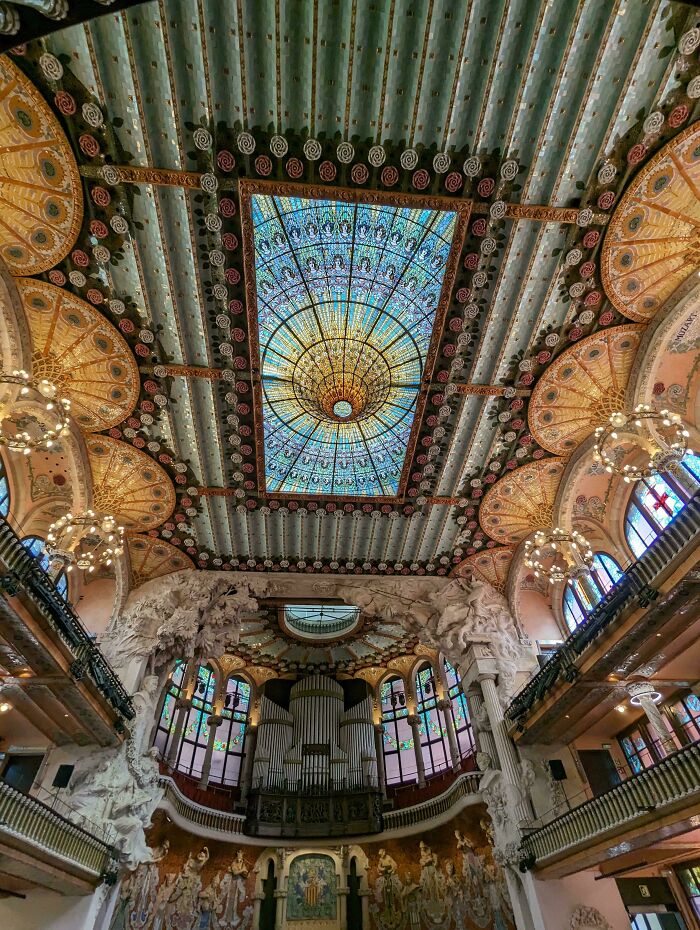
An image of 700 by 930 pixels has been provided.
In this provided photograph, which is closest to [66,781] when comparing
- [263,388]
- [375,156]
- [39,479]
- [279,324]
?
[39,479]

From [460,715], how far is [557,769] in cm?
661

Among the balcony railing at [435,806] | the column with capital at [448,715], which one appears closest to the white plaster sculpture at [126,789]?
the balcony railing at [435,806]

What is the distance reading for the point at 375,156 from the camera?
9.41m

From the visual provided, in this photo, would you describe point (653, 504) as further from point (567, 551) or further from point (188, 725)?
point (188, 725)

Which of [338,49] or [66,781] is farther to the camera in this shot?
[66,781]

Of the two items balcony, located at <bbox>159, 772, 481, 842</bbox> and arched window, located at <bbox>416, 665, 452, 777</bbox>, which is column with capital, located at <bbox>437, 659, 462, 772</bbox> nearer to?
arched window, located at <bbox>416, 665, 452, 777</bbox>

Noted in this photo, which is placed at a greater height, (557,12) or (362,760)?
(557,12)

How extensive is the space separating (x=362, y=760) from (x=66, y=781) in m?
12.9

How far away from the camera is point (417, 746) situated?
2219 centimetres

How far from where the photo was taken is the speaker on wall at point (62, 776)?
555 inches

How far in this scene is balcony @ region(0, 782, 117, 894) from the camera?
10.1 metres

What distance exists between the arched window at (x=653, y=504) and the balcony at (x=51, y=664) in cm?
1530

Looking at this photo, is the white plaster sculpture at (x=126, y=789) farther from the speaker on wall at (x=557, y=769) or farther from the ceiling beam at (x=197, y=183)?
the ceiling beam at (x=197, y=183)

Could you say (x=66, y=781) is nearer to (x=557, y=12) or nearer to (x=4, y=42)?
(x=4, y=42)
